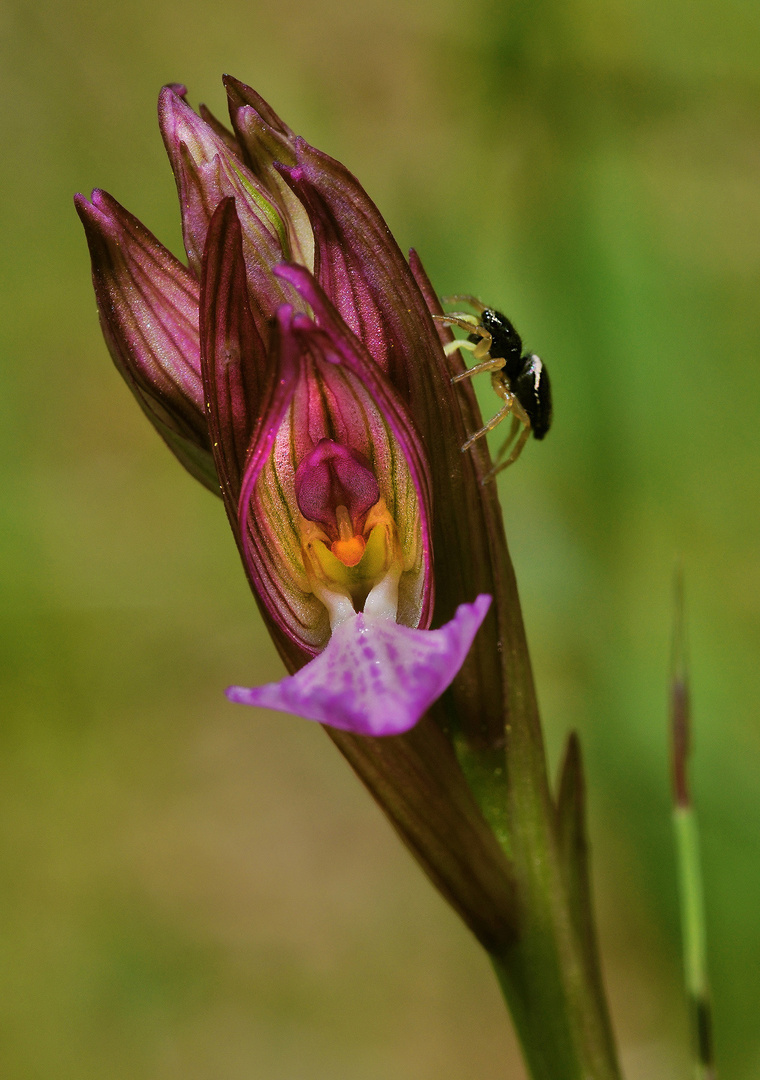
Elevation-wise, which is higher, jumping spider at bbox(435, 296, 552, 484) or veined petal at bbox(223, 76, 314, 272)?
veined petal at bbox(223, 76, 314, 272)

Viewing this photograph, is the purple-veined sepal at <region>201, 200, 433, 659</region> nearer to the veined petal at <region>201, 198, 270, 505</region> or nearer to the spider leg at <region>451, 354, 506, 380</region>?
the veined petal at <region>201, 198, 270, 505</region>

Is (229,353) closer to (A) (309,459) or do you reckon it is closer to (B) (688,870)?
(A) (309,459)

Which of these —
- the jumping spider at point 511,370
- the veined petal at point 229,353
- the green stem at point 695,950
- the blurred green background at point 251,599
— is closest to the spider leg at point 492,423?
the jumping spider at point 511,370

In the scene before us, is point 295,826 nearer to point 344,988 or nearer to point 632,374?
point 344,988

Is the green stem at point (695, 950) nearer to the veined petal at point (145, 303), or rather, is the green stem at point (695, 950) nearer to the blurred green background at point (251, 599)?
the veined petal at point (145, 303)

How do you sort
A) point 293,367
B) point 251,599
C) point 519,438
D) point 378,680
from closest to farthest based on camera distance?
point 378,680
point 293,367
point 519,438
point 251,599

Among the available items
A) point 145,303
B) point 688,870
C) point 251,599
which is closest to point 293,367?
point 145,303

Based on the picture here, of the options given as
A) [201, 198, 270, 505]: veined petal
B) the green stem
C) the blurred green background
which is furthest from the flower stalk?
the blurred green background
